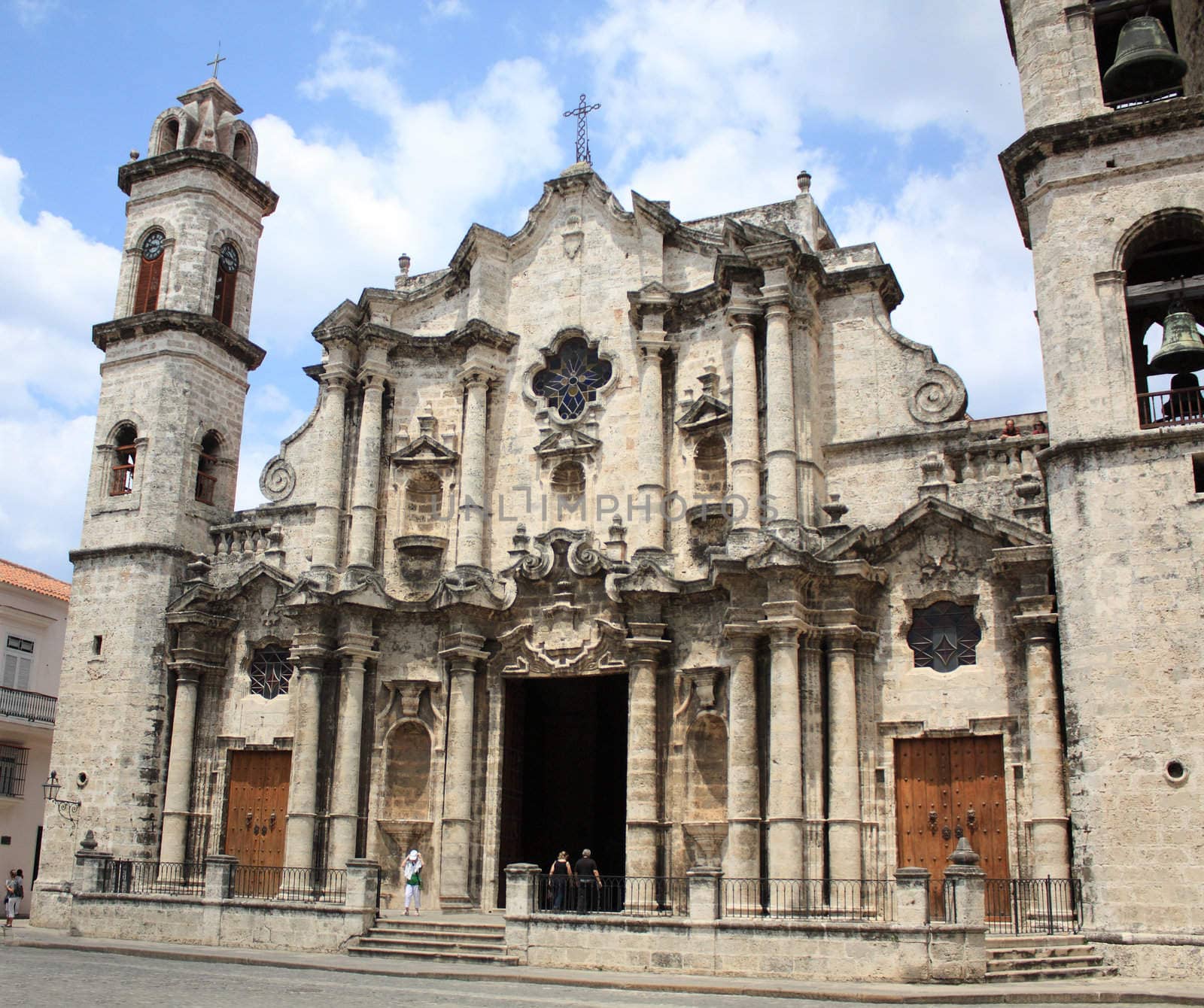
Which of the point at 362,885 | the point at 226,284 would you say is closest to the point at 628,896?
the point at 362,885

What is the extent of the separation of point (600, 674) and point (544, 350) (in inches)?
243

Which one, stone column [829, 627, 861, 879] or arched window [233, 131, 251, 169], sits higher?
arched window [233, 131, 251, 169]

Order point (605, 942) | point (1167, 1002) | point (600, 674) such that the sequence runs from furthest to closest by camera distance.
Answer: point (600, 674) < point (605, 942) < point (1167, 1002)

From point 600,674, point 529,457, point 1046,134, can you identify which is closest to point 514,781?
point 600,674

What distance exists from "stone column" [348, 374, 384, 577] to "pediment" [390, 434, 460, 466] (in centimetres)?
47

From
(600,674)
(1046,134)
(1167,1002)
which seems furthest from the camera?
(600,674)

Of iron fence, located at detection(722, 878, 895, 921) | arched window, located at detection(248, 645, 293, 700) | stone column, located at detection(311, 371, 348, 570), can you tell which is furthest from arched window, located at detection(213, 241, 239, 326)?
iron fence, located at detection(722, 878, 895, 921)

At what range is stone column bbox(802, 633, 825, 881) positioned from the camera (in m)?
18.4

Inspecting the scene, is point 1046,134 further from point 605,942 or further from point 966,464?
point 605,942

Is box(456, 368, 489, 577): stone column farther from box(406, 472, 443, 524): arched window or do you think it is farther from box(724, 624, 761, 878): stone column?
box(724, 624, 761, 878): stone column

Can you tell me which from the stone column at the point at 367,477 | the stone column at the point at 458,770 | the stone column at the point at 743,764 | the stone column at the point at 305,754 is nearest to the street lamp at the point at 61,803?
the stone column at the point at 305,754

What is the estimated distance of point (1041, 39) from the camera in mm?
18844

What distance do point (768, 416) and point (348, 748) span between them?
8.97 metres

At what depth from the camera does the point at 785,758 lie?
60.6ft
